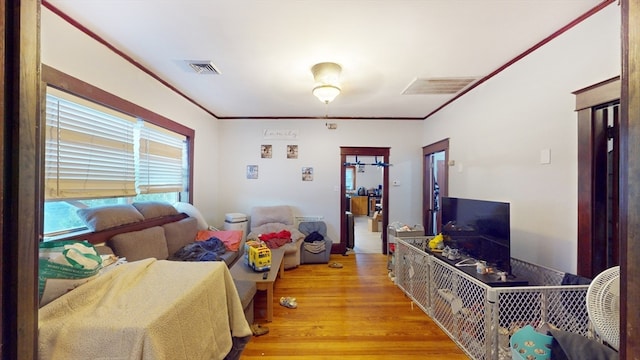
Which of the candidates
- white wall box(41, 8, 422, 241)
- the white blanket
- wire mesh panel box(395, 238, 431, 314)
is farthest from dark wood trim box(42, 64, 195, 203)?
wire mesh panel box(395, 238, 431, 314)

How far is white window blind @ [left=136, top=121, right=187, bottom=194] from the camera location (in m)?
2.89

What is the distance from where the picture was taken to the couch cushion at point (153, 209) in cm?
275

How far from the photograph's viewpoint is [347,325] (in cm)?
238

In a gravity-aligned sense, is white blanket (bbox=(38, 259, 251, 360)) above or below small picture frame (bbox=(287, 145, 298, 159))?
below

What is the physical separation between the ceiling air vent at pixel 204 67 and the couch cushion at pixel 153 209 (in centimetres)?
152

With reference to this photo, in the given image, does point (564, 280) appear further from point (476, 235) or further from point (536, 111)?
point (536, 111)

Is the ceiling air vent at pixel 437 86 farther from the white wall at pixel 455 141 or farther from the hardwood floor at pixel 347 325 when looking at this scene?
the hardwood floor at pixel 347 325

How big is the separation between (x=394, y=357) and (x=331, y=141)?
11.4 ft

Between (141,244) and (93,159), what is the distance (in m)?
0.85

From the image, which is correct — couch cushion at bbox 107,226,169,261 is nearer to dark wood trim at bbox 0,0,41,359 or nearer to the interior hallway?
dark wood trim at bbox 0,0,41,359

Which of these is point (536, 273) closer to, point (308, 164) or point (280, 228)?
point (280, 228)

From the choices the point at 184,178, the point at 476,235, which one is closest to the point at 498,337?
the point at 476,235

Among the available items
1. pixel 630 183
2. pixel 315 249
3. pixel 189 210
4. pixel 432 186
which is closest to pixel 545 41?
pixel 630 183

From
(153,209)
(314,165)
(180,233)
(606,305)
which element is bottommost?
(180,233)
